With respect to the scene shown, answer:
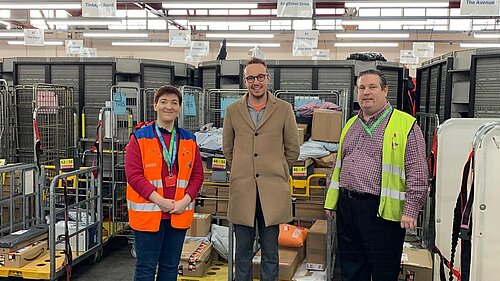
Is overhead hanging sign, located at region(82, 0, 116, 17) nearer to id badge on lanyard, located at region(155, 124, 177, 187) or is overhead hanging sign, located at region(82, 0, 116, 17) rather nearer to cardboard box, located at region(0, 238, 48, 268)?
cardboard box, located at region(0, 238, 48, 268)

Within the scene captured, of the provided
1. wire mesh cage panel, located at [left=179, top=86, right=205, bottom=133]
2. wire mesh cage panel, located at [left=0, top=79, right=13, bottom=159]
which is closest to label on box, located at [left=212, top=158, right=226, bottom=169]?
wire mesh cage panel, located at [left=179, top=86, right=205, bottom=133]

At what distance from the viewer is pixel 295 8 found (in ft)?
21.3

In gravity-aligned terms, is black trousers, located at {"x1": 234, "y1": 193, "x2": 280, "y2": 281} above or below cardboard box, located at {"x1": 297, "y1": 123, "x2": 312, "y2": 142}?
below

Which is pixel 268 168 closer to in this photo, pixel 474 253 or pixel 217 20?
pixel 474 253

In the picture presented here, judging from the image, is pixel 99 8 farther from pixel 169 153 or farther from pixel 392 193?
pixel 392 193

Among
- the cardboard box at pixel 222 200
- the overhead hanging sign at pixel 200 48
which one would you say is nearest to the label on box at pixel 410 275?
the cardboard box at pixel 222 200

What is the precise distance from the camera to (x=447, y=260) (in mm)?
2711

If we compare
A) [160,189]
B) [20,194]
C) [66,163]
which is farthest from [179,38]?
[160,189]

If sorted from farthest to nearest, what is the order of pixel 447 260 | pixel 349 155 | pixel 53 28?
pixel 53 28
pixel 349 155
pixel 447 260

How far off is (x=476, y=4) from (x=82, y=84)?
5.27 meters

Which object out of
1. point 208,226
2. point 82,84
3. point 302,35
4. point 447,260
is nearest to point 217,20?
point 302,35

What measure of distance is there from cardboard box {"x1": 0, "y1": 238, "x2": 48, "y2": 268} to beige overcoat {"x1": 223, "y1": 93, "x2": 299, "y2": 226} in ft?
7.57

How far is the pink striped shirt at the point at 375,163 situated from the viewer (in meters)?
2.80

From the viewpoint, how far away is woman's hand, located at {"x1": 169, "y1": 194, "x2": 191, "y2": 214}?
311cm
